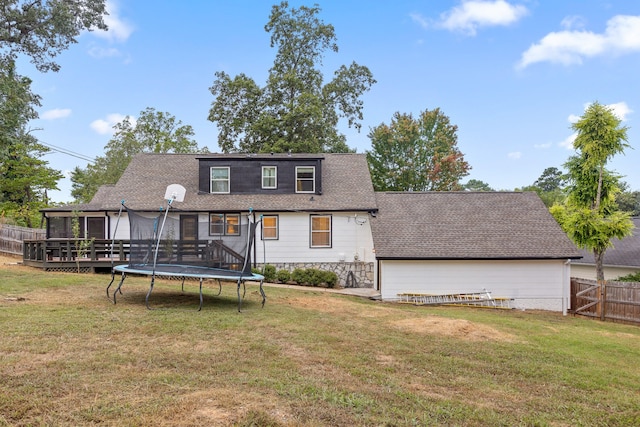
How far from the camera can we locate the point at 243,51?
26.7 metres

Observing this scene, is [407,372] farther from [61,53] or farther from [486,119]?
[486,119]

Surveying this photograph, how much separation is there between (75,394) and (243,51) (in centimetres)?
2565

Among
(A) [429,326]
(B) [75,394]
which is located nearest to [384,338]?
(A) [429,326]

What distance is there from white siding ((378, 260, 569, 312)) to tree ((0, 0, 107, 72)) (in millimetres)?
14638

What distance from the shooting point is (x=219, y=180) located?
19859mm

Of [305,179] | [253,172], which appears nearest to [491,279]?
[305,179]

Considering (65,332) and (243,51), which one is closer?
(65,332)

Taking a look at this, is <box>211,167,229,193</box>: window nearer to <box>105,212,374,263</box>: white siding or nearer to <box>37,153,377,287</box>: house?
<box>37,153,377,287</box>: house

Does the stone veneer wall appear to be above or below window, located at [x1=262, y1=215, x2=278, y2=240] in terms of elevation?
below

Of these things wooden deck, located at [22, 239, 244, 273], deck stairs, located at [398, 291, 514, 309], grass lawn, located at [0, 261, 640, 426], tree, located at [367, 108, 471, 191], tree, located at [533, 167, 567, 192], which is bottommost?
deck stairs, located at [398, 291, 514, 309]

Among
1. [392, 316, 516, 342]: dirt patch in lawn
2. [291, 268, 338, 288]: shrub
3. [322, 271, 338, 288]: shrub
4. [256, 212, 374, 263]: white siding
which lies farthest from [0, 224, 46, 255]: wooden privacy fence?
[392, 316, 516, 342]: dirt patch in lawn

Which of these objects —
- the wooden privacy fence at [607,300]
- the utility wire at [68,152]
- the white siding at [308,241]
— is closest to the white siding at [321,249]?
the white siding at [308,241]

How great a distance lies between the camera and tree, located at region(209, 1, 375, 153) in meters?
29.1

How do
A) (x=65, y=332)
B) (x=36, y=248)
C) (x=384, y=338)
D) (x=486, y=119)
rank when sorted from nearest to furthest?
(x=65, y=332), (x=384, y=338), (x=36, y=248), (x=486, y=119)
